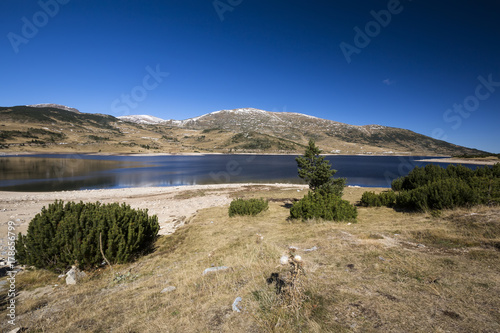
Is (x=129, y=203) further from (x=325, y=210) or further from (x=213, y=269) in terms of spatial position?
(x=213, y=269)

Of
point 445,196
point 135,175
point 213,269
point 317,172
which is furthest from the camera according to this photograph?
point 135,175

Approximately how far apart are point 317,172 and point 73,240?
59.2 feet

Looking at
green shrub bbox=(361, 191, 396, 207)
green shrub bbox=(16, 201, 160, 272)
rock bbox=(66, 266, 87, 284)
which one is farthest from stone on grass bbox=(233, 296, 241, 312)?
green shrub bbox=(361, 191, 396, 207)

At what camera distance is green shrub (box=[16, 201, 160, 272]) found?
25.1 feet

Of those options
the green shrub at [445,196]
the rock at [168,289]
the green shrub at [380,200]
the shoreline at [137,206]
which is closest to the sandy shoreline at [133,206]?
the shoreline at [137,206]

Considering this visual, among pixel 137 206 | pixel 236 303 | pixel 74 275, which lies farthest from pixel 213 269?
pixel 137 206

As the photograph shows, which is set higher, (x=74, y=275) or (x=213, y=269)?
(x=213, y=269)

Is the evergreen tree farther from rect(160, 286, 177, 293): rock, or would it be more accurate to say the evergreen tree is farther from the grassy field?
rect(160, 286, 177, 293): rock

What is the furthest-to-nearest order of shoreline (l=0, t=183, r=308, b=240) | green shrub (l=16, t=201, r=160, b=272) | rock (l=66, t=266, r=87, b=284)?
shoreline (l=0, t=183, r=308, b=240) → green shrub (l=16, t=201, r=160, b=272) → rock (l=66, t=266, r=87, b=284)

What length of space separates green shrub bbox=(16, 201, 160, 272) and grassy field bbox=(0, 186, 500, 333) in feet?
1.59

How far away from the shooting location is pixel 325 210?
12750 mm

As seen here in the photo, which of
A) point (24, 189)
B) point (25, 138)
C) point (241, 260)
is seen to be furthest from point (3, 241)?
point (25, 138)

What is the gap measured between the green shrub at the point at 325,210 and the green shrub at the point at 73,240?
880 centimetres

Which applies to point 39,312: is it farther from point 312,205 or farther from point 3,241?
point 312,205
